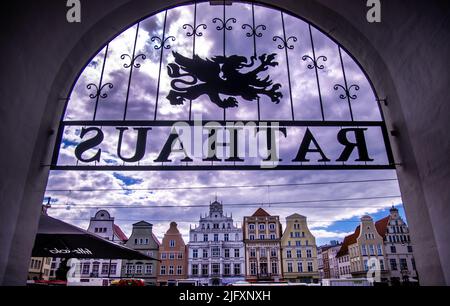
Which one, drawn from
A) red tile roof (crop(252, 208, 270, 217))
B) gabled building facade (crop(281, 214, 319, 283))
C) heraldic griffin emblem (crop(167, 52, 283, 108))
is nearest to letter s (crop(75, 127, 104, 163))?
heraldic griffin emblem (crop(167, 52, 283, 108))

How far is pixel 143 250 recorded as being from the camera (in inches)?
1465

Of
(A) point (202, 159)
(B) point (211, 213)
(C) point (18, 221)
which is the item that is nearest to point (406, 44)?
(A) point (202, 159)

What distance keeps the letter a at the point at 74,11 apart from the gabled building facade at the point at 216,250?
36705mm

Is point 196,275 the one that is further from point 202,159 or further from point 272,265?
point 202,159

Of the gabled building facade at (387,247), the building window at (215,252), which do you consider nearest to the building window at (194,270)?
the building window at (215,252)

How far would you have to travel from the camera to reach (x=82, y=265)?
36750 millimetres

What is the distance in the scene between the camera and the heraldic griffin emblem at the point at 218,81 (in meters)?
3.97

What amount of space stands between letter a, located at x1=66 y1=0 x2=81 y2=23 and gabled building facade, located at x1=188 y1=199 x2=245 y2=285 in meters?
36.7

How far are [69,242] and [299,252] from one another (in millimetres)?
37229

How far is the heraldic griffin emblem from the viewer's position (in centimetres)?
397

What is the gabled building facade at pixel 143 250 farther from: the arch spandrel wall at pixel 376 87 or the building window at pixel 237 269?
the arch spandrel wall at pixel 376 87

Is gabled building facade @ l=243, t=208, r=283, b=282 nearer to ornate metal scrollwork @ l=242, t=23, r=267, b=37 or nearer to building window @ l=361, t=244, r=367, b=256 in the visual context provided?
building window @ l=361, t=244, r=367, b=256

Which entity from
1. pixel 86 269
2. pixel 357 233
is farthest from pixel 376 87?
pixel 357 233

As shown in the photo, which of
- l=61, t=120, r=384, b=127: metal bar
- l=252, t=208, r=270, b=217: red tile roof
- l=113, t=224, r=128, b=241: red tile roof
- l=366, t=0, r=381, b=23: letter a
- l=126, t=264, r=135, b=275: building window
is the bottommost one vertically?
l=126, t=264, r=135, b=275: building window
